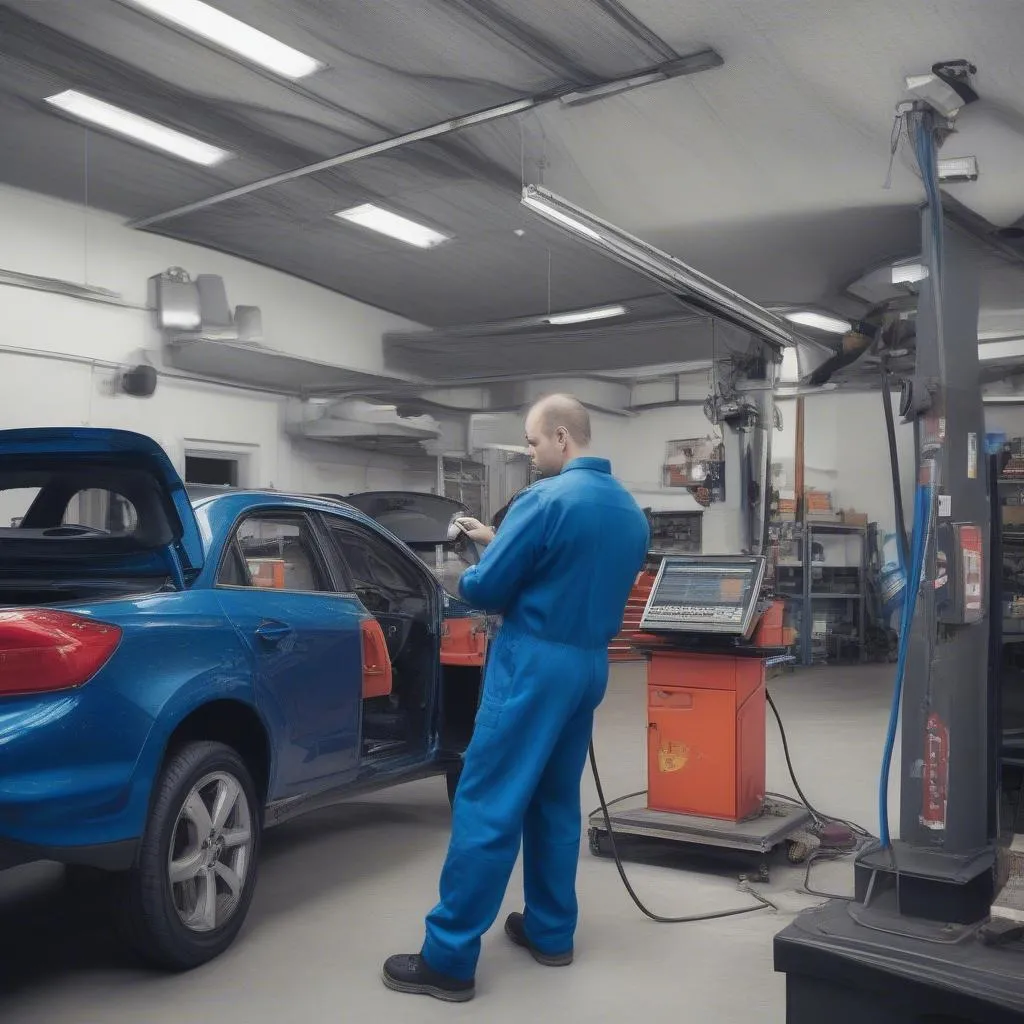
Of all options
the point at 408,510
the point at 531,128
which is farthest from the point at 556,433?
the point at 408,510

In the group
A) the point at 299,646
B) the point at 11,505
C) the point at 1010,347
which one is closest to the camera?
the point at 299,646

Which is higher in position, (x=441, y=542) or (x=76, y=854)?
(x=441, y=542)

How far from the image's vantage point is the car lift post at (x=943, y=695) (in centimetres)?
245

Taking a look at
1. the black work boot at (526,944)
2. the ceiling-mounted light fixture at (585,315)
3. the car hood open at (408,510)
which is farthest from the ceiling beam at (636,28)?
the ceiling-mounted light fixture at (585,315)

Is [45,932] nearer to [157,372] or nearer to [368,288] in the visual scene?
[157,372]

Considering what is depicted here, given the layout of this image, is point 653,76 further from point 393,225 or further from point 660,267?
point 393,225

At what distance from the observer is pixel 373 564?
4711mm

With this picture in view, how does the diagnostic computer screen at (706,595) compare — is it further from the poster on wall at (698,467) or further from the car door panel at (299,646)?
the poster on wall at (698,467)

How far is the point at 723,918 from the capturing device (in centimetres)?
346

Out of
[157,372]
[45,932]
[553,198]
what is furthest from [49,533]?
[157,372]

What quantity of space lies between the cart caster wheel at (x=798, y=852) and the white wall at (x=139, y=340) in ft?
14.4

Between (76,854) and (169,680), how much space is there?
47 centimetres

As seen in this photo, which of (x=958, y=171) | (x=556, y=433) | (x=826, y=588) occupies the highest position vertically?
(x=958, y=171)

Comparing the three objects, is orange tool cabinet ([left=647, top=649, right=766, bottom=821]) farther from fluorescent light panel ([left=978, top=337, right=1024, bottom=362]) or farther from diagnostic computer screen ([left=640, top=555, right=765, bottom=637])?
fluorescent light panel ([left=978, top=337, right=1024, bottom=362])
